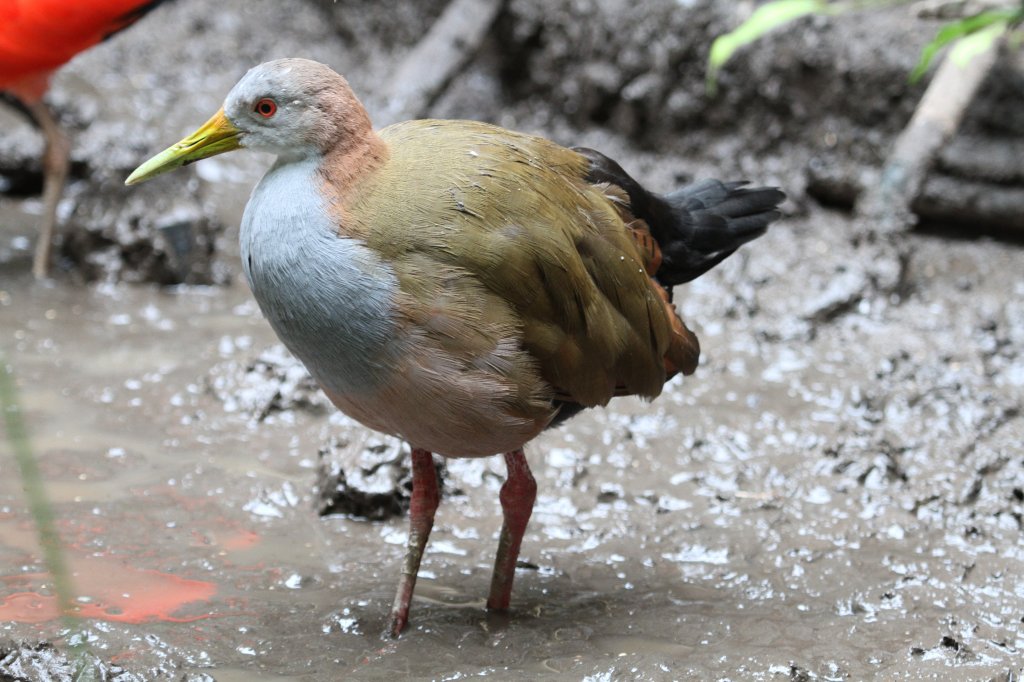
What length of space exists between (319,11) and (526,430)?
597cm

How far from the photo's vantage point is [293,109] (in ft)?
10.2

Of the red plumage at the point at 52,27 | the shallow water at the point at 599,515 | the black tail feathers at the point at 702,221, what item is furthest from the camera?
the red plumage at the point at 52,27

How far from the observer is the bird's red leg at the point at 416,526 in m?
3.46

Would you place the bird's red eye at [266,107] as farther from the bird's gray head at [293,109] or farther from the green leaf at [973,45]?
the green leaf at [973,45]

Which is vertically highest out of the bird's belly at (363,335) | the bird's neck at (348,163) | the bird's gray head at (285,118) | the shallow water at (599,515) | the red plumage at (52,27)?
the red plumage at (52,27)

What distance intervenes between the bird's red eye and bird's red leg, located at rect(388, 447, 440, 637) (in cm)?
114

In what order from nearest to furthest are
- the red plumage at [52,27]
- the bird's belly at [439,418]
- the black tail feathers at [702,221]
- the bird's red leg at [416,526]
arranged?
the bird's belly at [439,418] → the bird's red leg at [416,526] → the black tail feathers at [702,221] → the red plumage at [52,27]

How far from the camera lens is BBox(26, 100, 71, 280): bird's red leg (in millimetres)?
5859

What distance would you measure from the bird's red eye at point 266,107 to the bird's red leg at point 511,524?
4.29 ft

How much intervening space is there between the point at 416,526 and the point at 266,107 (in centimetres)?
138

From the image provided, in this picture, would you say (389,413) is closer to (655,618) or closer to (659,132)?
(655,618)

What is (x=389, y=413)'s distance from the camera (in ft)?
10.2

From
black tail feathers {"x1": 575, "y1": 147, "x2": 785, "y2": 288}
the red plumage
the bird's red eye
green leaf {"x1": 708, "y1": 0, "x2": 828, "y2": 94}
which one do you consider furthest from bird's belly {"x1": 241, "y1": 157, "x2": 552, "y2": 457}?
green leaf {"x1": 708, "y1": 0, "x2": 828, "y2": 94}

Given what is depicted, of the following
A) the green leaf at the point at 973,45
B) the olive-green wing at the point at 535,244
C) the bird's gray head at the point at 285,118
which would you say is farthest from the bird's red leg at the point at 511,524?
the green leaf at the point at 973,45
